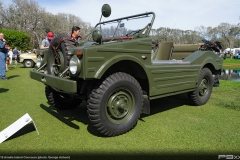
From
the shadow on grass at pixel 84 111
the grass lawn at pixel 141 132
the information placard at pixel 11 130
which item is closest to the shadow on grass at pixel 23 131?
the grass lawn at pixel 141 132

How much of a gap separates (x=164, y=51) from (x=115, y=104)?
9.57ft

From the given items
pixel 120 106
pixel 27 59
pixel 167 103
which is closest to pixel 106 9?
pixel 120 106

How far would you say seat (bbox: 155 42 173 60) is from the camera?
18.4 ft

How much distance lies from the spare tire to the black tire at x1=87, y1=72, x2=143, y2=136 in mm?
714

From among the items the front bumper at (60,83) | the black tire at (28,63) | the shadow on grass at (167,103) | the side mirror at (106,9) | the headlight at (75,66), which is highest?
the side mirror at (106,9)

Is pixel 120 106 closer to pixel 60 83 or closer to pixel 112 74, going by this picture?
pixel 112 74

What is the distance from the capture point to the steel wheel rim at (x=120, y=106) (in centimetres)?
323

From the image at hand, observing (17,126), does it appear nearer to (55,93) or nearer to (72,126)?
(72,126)

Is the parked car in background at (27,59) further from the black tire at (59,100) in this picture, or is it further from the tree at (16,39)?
the tree at (16,39)

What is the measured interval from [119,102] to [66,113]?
1.55 meters

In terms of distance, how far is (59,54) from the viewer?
3508mm

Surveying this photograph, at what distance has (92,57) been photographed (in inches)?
111

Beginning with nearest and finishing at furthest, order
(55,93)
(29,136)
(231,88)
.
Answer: (29,136)
(55,93)
(231,88)

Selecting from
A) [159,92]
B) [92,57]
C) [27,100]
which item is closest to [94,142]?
[92,57]
